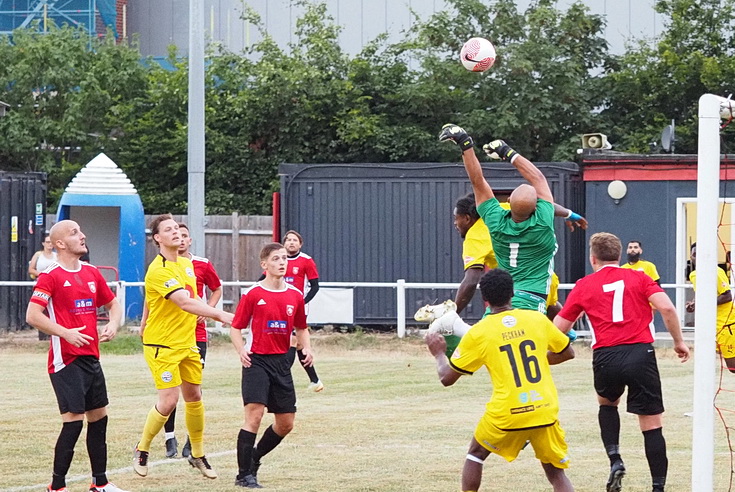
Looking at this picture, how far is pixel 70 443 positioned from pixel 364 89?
2163 centimetres

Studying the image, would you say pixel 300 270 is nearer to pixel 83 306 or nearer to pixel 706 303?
pixel 83 306

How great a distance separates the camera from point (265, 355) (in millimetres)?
9109

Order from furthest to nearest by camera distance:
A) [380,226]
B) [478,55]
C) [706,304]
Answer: [380,226], [478,55], [706,304]

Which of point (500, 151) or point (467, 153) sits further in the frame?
point (500, 151)

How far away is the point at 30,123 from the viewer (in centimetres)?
3028

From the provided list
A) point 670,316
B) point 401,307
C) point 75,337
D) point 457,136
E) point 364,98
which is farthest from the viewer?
point 364,98

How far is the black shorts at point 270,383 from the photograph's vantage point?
9039 mm

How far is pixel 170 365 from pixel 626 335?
3.59 metres

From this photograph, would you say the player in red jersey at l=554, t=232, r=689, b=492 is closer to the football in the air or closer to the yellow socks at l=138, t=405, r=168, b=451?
the football in the air

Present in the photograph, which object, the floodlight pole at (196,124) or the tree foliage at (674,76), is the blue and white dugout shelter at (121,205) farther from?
the tree foliage at (674,76)

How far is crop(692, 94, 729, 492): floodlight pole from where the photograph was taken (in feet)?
22.8

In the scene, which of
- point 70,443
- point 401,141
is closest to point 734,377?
point 70,443

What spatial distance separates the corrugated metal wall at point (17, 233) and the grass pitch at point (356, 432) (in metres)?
3.28

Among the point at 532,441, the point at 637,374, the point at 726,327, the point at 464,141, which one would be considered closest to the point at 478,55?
the point at 464,141
